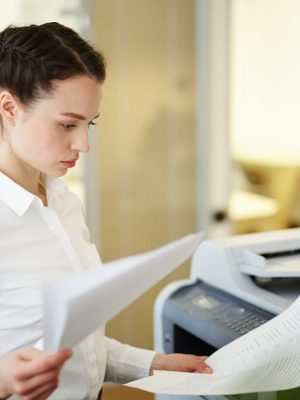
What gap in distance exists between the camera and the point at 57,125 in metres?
1.01

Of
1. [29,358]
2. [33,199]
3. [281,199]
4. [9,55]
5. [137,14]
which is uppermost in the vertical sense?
[137,14]

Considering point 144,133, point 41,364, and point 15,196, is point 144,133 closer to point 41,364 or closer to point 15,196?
point 15,196

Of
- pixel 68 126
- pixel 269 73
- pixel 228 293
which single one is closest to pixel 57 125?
pixel 68 126

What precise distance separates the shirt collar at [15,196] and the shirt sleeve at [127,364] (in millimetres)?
349

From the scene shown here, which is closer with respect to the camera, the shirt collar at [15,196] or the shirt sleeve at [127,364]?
the shirt collar at [15,196]

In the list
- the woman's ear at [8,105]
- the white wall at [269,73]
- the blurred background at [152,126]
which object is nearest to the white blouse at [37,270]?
the woman's ear at [8,105]

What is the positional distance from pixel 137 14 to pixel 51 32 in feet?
5.29

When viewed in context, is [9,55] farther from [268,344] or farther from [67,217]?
[268,344]

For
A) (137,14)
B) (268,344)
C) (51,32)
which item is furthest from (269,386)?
(137,14)

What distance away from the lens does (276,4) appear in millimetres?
4109

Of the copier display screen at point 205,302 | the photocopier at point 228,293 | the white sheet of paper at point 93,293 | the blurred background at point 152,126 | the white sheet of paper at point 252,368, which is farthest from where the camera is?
the blurred background at point 152,126

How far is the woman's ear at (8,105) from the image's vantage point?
102cm

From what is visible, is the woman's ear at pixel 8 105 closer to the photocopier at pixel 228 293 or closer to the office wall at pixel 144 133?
the photocopier at pixel 228 293

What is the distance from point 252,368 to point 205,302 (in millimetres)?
398
